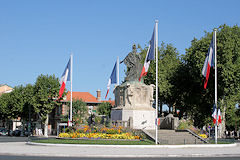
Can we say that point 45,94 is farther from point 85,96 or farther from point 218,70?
point 218,70

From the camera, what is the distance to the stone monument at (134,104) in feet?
115

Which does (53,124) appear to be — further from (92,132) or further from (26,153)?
(26,153)

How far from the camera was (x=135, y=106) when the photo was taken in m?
35.5

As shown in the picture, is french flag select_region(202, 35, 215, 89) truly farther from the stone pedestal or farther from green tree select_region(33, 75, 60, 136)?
green tree select_region(33, 75, 60, 136)

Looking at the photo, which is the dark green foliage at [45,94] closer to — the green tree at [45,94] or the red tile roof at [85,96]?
the green tree at [45,94]

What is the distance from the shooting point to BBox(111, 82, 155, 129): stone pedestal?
35.0 metres

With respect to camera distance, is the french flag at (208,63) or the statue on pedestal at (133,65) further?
the statue on pedestal at (133,65)

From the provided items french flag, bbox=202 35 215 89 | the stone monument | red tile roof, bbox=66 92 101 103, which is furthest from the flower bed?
red tile roof, bbox=66 92 101 103

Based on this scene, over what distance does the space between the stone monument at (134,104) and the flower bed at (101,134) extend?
2.41 metres

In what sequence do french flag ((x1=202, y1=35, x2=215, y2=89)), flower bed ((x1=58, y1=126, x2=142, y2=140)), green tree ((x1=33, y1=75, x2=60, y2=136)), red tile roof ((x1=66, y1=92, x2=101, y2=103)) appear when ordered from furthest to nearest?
red tile roof ((x1=66, y1=92, x2=101, y2=103)) < green tree ((x1=33, y1=75, x2=60, y2=136)) < french flag ((x1=202, y1=35, x2=215, y2=89)) < flower bed ((x1=58, y1=126, x2=142, y2=140))

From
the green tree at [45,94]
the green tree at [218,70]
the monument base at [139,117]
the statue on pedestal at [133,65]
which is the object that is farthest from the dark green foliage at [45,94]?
the monument base at [139,117]

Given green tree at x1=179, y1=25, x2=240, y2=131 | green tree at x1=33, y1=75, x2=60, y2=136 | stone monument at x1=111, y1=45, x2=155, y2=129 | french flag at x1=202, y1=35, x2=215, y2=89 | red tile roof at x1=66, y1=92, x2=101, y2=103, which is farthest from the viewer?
red tile roof at x1=66, y1=92, x2=101, y2=103

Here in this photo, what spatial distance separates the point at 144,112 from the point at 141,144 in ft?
22.1

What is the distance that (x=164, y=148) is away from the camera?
92.8 ft
